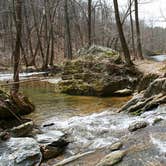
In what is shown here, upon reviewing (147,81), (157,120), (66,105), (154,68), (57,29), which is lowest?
(66,105)

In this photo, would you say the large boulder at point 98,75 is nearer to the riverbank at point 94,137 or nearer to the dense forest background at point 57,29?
the riverbank at point 94,137

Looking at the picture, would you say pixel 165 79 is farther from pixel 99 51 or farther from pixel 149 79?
pixel 99 51

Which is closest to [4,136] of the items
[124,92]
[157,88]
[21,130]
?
[21,130]

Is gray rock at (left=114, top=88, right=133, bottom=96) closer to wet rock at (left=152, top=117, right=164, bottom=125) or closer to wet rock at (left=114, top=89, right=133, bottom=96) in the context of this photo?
wet rock at (left=114, top=89, right=133, bottom=96)

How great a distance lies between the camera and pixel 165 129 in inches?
264

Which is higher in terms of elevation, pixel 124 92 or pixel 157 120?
pixel 157 120

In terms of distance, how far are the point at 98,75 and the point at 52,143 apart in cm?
842

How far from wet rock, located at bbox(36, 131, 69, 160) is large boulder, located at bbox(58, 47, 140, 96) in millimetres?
6600

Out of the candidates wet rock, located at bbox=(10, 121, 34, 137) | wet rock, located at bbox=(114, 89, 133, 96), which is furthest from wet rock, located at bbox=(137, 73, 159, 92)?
wet rock, located at bbox=(10, 121, 34, 137)

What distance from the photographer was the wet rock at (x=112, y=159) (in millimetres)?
5293

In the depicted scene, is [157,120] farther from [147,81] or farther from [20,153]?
[147,81]

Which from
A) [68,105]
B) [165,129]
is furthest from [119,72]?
[165,129]

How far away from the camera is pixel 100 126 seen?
8.41 metres

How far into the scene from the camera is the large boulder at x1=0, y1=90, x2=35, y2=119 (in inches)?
359
